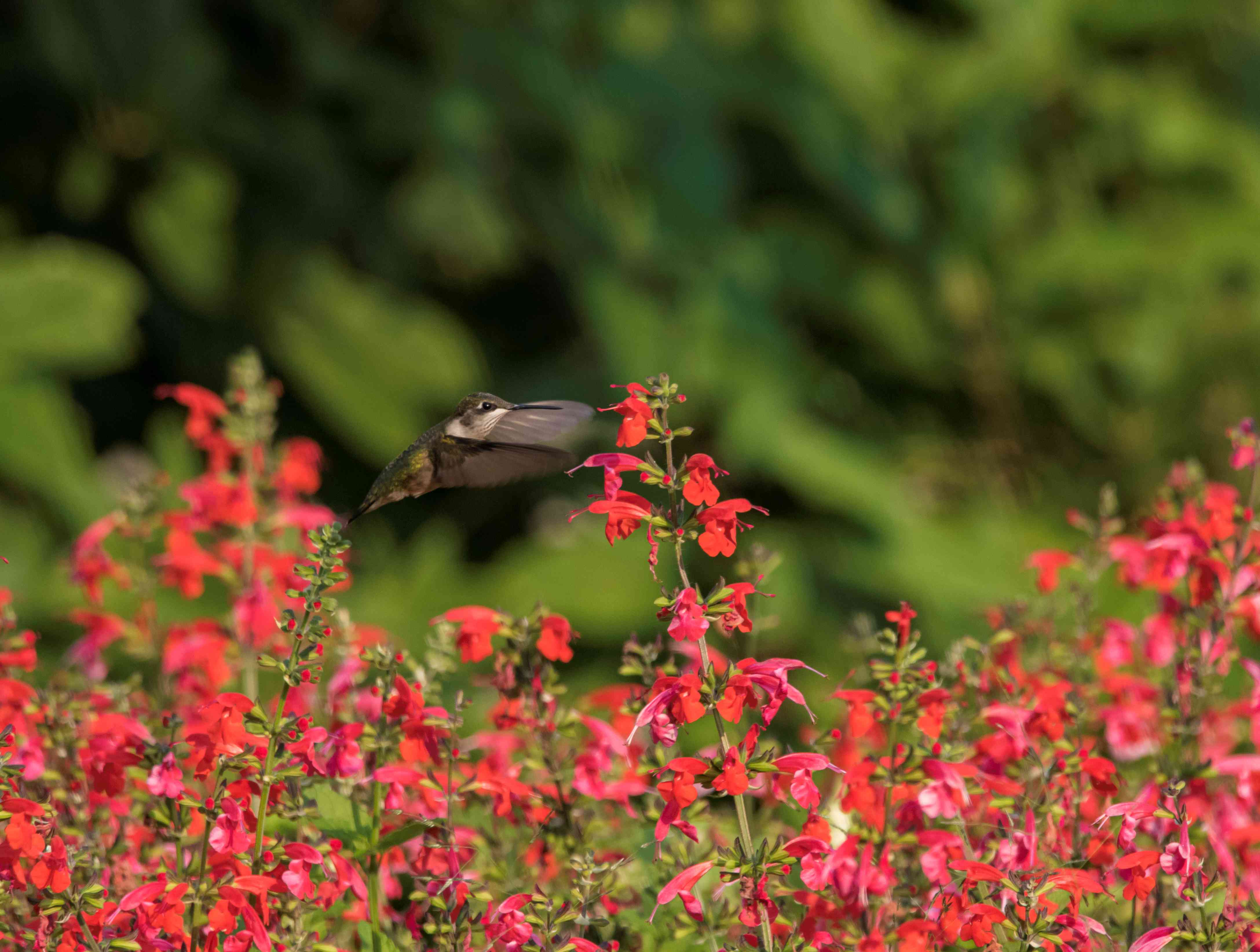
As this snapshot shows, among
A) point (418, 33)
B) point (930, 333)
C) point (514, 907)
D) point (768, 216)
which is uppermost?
point (418, 33)

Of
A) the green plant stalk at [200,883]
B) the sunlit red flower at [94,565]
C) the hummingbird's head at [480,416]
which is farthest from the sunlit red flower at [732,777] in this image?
the sunlit red flower at [94,565]

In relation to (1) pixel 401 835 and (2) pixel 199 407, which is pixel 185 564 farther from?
(1) pixel 401 835

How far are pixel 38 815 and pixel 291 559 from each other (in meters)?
0.68

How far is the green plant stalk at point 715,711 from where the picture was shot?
96 cm

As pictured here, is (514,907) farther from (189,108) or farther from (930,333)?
(189,108)

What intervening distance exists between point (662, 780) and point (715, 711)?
0.19 meters

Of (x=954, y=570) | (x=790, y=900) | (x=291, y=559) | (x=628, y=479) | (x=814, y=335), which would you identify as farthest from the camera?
(x=814, y=335)

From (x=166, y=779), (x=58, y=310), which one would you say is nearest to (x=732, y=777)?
(x=166, y=779)

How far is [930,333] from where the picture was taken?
4566 mm

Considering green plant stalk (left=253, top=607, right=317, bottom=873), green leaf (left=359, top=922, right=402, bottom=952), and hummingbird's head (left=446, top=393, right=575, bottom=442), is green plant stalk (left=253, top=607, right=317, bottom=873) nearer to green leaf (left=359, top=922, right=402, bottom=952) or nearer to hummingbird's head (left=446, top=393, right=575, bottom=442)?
green leaf (left=359, top=922, right=402, bottom=952)

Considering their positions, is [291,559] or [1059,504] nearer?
[291,559]

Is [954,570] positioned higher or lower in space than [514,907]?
higher

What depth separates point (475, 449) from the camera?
1.50 m

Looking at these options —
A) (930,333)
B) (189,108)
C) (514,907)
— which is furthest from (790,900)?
(189,108)
